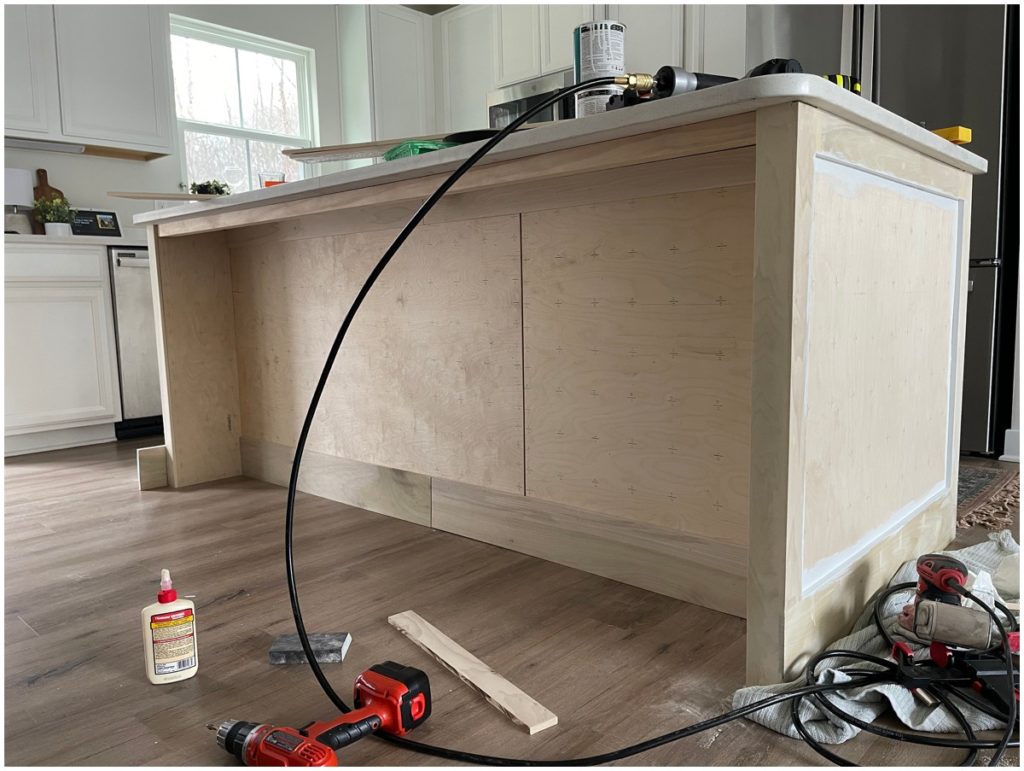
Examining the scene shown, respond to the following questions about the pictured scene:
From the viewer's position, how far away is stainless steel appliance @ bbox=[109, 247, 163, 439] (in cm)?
365

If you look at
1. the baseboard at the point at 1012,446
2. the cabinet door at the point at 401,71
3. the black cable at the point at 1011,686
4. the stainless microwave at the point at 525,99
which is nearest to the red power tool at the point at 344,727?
the black cable at the point at 1011,686

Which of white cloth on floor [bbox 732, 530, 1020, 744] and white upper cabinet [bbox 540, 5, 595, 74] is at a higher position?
white upper cabinet [bbox 540, 5, 595, 74]

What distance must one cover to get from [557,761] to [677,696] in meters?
0.26

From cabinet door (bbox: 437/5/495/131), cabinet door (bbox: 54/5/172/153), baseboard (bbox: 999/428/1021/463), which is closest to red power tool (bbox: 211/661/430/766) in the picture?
baseboard (bbox: 999/428/1021/463)

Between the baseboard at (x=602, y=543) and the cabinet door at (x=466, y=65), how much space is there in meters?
3.92

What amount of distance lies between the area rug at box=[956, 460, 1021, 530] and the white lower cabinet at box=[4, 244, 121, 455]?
350cm

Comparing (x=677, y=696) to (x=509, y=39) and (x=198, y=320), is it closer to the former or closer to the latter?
(x=198, y=320)

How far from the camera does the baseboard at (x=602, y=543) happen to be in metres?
1.48

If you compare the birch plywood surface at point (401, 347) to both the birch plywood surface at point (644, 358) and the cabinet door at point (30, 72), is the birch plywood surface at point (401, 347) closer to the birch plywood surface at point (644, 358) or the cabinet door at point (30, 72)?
the birch plywood surface at point (644, 358)

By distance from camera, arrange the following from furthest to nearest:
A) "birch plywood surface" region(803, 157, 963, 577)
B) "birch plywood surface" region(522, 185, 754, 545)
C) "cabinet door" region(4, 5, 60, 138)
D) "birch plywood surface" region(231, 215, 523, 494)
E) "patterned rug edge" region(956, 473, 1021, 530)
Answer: "cabinet door" region(4, 5, 60, 138), "patterned rug edge" region(956, 473, 1021, 530), "birch plywood surface" region(231, 215, 523, 494), "birch plywood surface" region(522, 185, 754, 545), "birch plywood surface" region(803, 157, 963, 577)

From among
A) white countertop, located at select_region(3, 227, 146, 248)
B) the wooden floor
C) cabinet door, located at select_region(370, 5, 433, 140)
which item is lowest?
the wooden floor

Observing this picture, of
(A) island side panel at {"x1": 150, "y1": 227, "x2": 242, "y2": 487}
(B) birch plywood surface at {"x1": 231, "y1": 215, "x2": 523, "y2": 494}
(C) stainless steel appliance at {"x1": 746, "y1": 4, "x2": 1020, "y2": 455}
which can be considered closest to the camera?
(B) birch plywood surface at {"x1": 231, "y1": 215, "x2": 523, "y2": 494}

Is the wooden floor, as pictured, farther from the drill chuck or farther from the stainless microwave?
the stainless microwave

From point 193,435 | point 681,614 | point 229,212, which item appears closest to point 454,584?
point 681,614
